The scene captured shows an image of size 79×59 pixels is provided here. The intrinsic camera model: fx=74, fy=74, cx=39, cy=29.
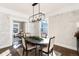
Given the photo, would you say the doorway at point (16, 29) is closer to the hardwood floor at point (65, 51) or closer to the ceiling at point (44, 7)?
the ceiling at point (44, 7)

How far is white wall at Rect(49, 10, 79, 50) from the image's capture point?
1.52 m

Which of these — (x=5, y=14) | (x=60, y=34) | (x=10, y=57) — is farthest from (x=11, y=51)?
(x=60, y=34)

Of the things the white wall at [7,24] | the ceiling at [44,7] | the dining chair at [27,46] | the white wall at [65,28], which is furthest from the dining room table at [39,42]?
the ceiling at [44,7]

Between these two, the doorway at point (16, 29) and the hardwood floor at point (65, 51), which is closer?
the hardwood floor at point (65, 51)

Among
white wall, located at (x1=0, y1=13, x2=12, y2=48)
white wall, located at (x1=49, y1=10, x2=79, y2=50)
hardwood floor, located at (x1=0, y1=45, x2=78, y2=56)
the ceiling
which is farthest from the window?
white wall, located at (x1=0, y1=13, x2=12, y2=48)

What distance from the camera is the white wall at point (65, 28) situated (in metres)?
1.52

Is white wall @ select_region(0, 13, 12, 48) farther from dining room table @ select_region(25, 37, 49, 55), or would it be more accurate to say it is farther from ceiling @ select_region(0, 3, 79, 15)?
dining room table @ select_region(25, 37, 49, 55)

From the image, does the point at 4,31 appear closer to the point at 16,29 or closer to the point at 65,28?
the point at 16,29

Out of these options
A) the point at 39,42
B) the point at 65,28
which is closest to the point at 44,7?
the point at 65,28

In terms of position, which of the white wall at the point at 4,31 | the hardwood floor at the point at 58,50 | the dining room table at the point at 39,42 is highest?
the white wall at the point at 4,31

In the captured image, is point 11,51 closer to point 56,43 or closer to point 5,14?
point 5,14

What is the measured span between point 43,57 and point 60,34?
0.66 meters

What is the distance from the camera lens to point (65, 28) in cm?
161

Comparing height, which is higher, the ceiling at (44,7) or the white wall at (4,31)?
the ceiling at (44,7)
